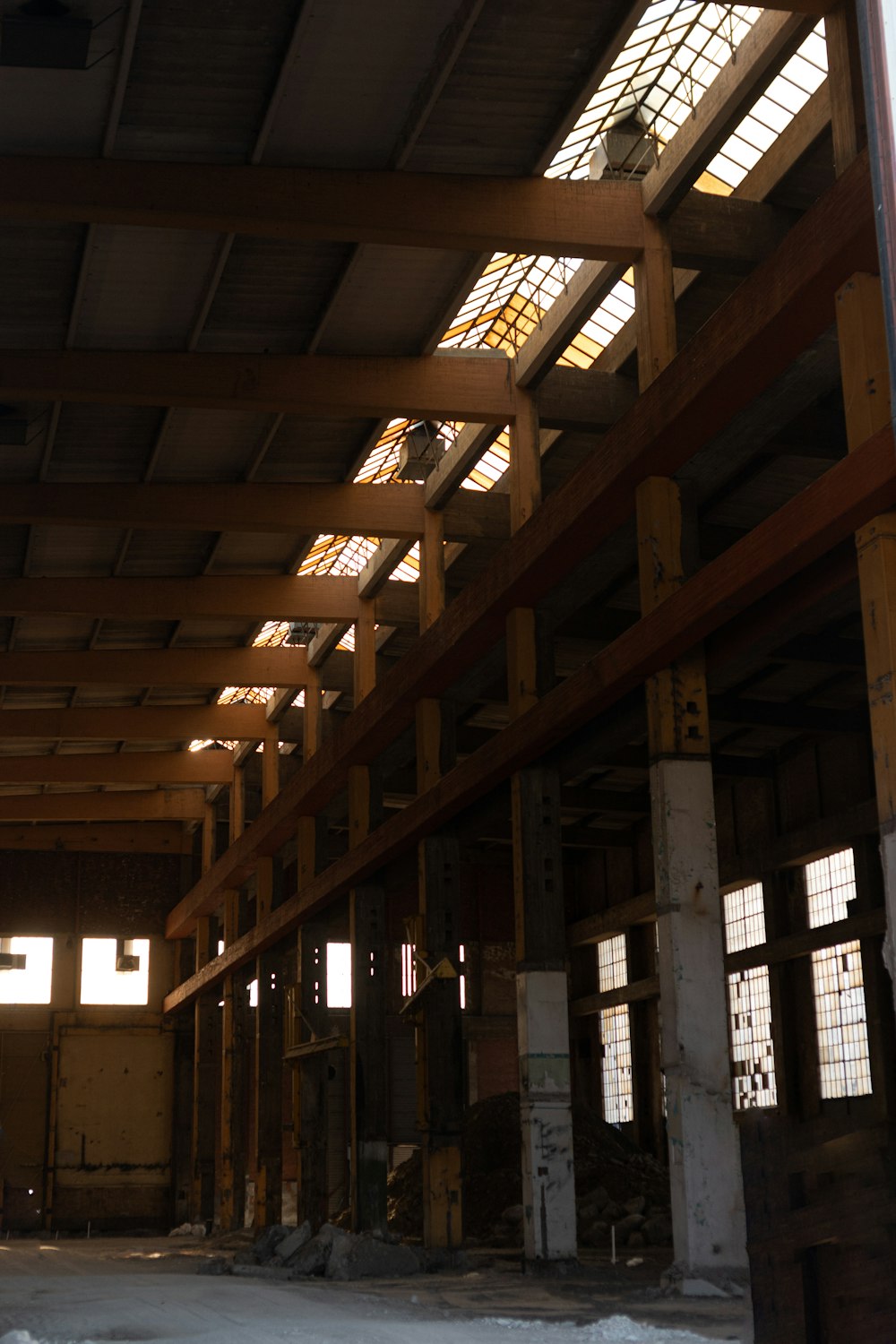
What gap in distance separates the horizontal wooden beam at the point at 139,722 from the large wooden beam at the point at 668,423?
7772 mm

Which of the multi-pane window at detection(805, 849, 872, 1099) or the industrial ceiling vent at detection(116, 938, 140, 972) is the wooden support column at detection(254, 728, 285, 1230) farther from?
the multi-pane window at detection(805, 849, 872, 1099)

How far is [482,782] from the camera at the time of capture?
1834 centimetres

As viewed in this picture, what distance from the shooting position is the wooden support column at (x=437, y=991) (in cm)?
1906

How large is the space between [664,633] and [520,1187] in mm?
15942

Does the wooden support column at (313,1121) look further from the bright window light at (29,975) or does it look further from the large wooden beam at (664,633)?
the bright window light at (29,975)

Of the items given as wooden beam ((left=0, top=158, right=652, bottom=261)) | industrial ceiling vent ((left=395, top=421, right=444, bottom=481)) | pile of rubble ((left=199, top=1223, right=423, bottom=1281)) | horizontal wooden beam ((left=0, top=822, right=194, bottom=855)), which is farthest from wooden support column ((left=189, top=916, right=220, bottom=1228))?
wooden beam ((left=0, top=158, right=652, bottom=261))

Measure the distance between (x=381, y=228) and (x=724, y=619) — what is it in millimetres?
4891

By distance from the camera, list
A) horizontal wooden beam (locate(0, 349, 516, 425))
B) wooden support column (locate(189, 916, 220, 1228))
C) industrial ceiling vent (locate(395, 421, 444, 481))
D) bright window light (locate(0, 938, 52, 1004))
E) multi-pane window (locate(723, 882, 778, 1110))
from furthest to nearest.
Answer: bright window light (locate(0, 938, 52, 1004)) < wooden support column (locate(189, 916, 220, 1228)) < multi-pane window (locate(723, 882, 778, 1110)) < industrial ceiling vent (locate(395, 421, 444, 481)) < horizontal wooden beam (locate(0, 349, 516, 425))

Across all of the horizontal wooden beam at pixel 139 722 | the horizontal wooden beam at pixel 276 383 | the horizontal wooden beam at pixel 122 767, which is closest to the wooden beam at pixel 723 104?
the horizontal wooden beam at pixel 276 383

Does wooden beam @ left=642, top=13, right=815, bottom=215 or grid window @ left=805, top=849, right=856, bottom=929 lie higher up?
wooden beam @ left=642, top=13, right=815, bottom=215

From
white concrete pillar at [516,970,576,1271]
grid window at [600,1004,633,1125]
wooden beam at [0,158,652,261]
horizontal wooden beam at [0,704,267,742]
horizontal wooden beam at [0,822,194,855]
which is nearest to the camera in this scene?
wooden beam at [0,158,652,261]

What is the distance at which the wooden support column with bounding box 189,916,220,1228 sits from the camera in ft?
116

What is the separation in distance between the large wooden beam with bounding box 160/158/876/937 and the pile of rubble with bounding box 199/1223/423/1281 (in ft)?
24.3

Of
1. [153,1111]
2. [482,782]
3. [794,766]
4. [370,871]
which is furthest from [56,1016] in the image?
[482,782]
